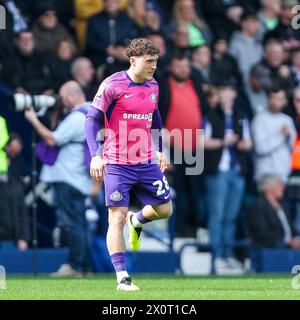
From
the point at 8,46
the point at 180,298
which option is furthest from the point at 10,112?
the point at 180,298

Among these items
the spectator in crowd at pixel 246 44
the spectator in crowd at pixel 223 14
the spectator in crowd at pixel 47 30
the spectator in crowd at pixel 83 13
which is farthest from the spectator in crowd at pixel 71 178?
the spectator in crowd at pixel 223 14

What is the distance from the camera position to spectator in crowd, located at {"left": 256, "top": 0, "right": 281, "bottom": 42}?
20891 millimetres

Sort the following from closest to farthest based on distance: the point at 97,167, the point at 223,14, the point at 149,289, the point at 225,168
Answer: the point at 97,167 < the point at 149,289 < the point at 225,168 < the point at 223,14

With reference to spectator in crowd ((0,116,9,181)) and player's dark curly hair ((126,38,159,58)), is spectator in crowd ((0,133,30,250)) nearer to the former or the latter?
spectator in crowd ((0,116,9,181))

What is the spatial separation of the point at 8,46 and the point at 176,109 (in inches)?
95.8

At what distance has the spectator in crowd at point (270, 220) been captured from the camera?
17828 mm

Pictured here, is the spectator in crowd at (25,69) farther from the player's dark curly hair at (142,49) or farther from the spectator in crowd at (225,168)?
the player's dark curly hair at (142,49)

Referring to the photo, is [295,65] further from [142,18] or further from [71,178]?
[71,178]

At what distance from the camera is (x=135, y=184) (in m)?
12.3

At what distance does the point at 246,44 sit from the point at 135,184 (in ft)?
26.8

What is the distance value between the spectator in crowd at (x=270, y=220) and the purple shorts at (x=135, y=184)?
5491 mm

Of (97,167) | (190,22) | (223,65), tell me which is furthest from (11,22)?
(97,167)

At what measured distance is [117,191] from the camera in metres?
12.0
